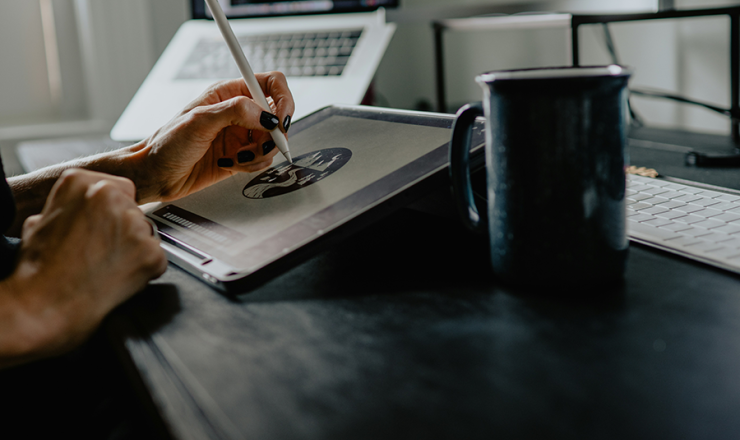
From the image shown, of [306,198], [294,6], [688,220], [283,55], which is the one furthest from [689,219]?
[294,6]

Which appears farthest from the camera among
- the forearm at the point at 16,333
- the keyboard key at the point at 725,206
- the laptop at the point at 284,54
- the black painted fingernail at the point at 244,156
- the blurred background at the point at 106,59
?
the blurred background at the point at 106,59

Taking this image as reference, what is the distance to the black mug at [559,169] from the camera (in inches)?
11.4

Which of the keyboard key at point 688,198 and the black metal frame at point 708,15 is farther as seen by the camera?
the black metal frame at point 708,15

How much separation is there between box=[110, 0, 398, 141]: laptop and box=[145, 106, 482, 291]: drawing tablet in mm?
408

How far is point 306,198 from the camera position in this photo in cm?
43

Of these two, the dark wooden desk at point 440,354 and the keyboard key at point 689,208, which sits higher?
the keyboard key at point 689,208

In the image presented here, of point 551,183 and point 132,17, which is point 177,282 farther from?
point 132,17

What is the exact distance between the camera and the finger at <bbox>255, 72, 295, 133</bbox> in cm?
57

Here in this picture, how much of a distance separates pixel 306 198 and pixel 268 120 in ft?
0.42

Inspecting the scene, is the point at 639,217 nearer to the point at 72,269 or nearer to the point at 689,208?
the point at 689,208

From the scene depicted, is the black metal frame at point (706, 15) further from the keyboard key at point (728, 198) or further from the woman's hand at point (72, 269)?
the woman's hand at point (72, 269)

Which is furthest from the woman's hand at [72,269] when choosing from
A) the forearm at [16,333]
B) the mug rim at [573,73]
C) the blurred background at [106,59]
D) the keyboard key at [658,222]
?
the blurred background at [106,59]

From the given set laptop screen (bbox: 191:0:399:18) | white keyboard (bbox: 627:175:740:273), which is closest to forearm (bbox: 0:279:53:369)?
white keyboard (bbox: 627:175:740:273)

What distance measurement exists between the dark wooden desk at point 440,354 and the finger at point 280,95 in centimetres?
23
